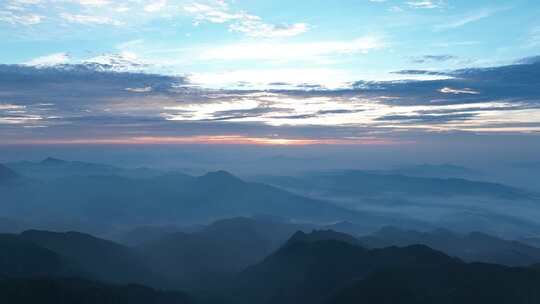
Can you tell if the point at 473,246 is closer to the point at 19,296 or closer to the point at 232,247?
the point at 232,247

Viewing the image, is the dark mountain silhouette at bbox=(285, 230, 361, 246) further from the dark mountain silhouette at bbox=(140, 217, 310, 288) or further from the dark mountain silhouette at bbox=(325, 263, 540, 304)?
the dark mountain silhouette at bbox=(325, 263, 540, 304)

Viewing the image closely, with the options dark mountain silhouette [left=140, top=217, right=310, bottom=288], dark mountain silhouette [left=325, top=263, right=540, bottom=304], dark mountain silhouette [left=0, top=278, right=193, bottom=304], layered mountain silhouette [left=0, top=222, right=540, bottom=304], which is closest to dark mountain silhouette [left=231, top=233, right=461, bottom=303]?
layered mountain silhouette [left=0, top=222, right=540, bottom=304]

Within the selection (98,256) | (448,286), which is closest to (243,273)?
(98,256)

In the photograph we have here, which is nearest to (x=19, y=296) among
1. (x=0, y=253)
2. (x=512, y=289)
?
(x=0, y=253)

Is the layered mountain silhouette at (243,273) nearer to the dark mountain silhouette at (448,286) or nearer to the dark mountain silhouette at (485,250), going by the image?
the dark mountain silhouette at (448,286)

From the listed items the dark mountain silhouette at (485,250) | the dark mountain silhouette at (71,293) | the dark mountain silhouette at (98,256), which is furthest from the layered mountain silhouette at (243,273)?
the dark mountain silhouette at (485,250)

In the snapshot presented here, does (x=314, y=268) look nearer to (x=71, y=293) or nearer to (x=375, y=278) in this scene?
(x=375, y=278)
